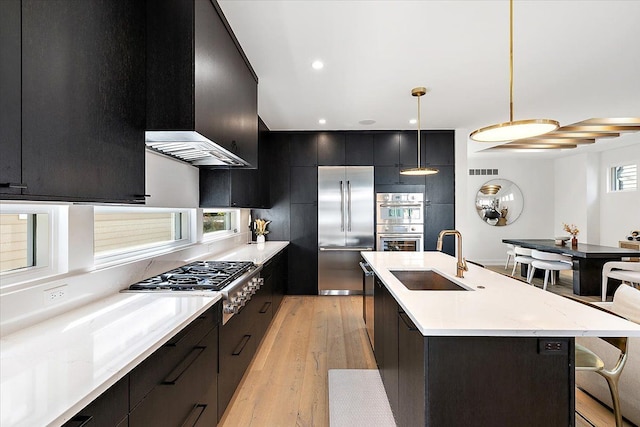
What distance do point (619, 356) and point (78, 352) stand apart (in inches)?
107

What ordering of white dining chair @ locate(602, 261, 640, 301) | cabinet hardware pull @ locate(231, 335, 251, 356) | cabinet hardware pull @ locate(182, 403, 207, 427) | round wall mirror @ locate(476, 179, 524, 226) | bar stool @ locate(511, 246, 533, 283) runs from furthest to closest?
round wall mirror @ locate(476, 179, 524, 226)
bar stool @ locate(511, 246, 533, 283)
white dining chair @ locate(602, 261, 640, 301)
cabinet hardware pull @ locate(231, 335, 251, 356)
cabinet hardware pull @ locate(182, 403, 207, 427)

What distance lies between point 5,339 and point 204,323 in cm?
81

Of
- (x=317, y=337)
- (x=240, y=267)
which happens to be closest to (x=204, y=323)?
(x=240, y=267)

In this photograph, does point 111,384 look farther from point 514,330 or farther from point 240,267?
point 240,267

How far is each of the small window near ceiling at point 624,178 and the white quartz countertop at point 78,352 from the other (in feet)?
28.4

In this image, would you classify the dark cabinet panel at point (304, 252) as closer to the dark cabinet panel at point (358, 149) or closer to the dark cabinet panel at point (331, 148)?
the dark cabinet panel at point (331, 148)

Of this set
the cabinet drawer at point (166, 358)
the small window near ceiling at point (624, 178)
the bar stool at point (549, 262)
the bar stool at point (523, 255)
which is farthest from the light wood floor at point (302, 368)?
the small window near ceiling at point (624, 178)

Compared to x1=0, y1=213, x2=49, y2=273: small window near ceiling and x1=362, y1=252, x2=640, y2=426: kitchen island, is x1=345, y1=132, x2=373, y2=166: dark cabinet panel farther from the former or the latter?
x1=0, y1=213, x2=49, y2=273: small window near ceiling

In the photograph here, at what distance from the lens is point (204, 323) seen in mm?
1846

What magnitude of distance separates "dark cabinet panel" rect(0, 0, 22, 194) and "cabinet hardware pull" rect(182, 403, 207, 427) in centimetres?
125

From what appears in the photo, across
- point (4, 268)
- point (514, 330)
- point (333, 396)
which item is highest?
point (4, 268)

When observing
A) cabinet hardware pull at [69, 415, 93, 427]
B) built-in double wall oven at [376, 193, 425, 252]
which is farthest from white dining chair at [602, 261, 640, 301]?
cabinet hardware pull at [69, 415, 93, 427]

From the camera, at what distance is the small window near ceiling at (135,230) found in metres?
2.13

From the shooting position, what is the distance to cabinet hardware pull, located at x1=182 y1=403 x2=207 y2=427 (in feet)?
5.32
